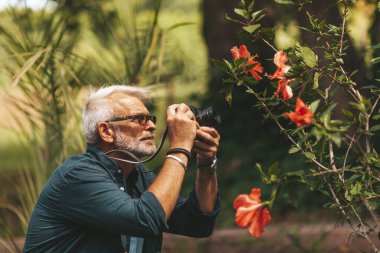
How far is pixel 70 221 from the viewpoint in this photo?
9.55ft

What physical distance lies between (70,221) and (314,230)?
11.0ft

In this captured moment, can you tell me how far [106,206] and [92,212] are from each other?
7 centimetres

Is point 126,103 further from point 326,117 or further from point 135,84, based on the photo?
point 135,84

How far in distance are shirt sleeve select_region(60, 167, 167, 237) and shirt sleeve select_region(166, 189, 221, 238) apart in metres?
0.50

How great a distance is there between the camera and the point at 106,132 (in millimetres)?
3105

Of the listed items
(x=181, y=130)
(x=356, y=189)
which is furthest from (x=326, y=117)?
(x=181, y=130)

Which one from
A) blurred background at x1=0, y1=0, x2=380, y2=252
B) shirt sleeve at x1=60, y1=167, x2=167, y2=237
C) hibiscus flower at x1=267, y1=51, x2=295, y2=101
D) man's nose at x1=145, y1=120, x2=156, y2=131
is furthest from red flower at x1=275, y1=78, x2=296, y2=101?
man's nose at x1=145, y1=120, x2=156, y2=131

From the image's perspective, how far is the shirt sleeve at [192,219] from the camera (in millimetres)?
3293

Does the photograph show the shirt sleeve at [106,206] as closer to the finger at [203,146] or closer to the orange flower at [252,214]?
the finger at [203,146]

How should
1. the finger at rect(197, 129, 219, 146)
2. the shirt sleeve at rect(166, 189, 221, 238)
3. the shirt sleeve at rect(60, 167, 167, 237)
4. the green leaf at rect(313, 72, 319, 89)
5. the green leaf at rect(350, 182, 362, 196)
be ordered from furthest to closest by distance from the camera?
the shirt sleeve at rect(166, 189, 221, 238) → the finger at rect(197, 129, 219, 146) → the shirt sleeve at rect(60, 167, 167, 237) → the green leaf at rect(313, 72, 319, 89) → the green leaf at rect(350, 182, 362, 196)

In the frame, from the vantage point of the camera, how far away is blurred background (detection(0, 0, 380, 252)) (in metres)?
4.62

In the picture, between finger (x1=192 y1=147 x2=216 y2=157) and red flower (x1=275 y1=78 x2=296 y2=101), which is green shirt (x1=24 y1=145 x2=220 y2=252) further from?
red flower (x1=275 y1=78 x2=296 y2=101)

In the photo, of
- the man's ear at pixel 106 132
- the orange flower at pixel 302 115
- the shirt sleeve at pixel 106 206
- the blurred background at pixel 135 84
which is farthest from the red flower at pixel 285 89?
the man's ear at pixel 106 132

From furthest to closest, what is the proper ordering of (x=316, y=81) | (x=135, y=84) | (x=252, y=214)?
(x=135, y=84), (x=316, y=81), (x=252, y=214)
